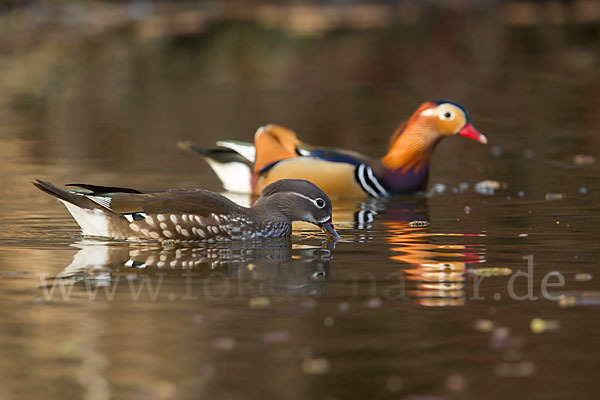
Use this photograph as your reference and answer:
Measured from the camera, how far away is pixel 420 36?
4031 cm

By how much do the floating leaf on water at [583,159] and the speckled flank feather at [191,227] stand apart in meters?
6.44

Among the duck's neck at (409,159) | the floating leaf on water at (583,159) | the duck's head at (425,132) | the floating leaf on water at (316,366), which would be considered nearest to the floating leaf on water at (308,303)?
the floating leaf on water at (316,366)

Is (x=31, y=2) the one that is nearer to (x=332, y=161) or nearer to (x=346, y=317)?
(x=332, y=161)

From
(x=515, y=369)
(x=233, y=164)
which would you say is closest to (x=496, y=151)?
(x=233, y=164)

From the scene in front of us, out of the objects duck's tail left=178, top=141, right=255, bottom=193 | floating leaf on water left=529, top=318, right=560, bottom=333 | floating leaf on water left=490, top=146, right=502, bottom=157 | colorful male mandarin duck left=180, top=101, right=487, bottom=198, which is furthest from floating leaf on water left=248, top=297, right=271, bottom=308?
floating leaf on water left=490, top=146, right=502, bottom=157

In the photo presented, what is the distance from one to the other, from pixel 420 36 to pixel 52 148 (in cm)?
2553

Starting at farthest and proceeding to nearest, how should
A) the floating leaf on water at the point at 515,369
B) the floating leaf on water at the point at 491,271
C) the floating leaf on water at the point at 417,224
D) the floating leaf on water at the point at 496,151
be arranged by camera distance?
the floating leaf on water at the point at 496,151, the floating leaf on water at the point at 417,224, the floating leaf on water at the point at 491,271, the floating leaf on water at the point at 515,369

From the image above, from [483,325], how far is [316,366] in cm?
126

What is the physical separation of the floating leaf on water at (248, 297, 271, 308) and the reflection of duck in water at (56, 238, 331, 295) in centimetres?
21

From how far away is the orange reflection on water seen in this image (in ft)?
25.8

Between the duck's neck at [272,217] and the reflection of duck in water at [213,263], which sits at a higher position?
the duck's neck at [272,217]

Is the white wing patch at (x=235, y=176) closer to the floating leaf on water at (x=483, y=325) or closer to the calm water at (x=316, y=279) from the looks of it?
the calm water at (x=316, y=279)

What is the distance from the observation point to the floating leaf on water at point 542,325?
6992mm

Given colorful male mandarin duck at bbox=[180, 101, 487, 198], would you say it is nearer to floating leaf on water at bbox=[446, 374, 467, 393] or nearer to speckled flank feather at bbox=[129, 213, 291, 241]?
speckled flank feather at bbox=[129, 213, 291, 241]
